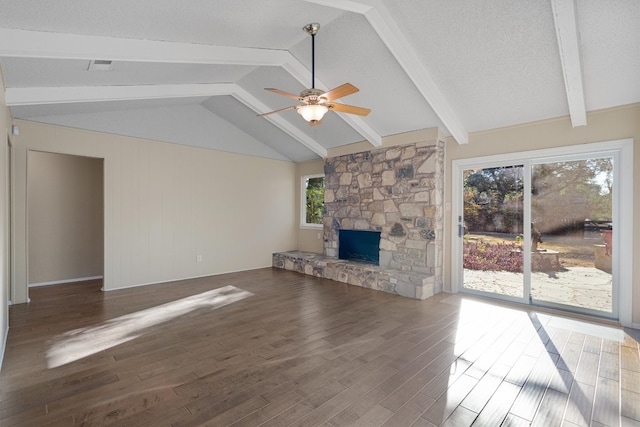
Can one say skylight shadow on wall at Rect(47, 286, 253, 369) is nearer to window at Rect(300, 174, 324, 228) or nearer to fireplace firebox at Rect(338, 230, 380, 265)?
fireplace firebox at Rect(338, 230, 380, 265)

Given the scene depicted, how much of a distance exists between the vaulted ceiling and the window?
2436 millimetres

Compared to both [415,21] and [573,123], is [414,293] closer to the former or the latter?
[573,123]

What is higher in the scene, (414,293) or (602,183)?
(602,183)

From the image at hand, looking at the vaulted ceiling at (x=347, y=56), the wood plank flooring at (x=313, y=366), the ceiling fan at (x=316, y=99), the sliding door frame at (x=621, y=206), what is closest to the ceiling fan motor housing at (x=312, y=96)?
the ceiling fan at (x=316, y=99)

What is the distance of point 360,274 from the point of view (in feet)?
18.0

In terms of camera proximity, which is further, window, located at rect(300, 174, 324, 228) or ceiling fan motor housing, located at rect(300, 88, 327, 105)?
window, located at rect(300, 174, 324, 228)

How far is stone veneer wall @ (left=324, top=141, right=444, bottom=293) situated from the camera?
198 inches

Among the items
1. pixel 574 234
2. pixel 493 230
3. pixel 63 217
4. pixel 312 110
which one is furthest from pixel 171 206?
pixel 574 234

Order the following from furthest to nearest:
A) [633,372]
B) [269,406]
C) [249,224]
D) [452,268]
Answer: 1. [249,224]
2. [452,268]
3. [633,372]
4. [269,406]

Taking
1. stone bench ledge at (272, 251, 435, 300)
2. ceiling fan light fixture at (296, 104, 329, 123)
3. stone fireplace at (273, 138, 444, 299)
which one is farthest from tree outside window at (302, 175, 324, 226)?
ceiling fan light fixture at (296, 104, 329, 123)

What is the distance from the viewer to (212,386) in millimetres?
2332

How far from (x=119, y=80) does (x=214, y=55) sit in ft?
4.53

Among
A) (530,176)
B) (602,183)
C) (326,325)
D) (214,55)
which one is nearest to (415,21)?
(214,55)

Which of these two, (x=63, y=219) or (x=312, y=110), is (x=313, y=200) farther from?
(x=63, y=219)
